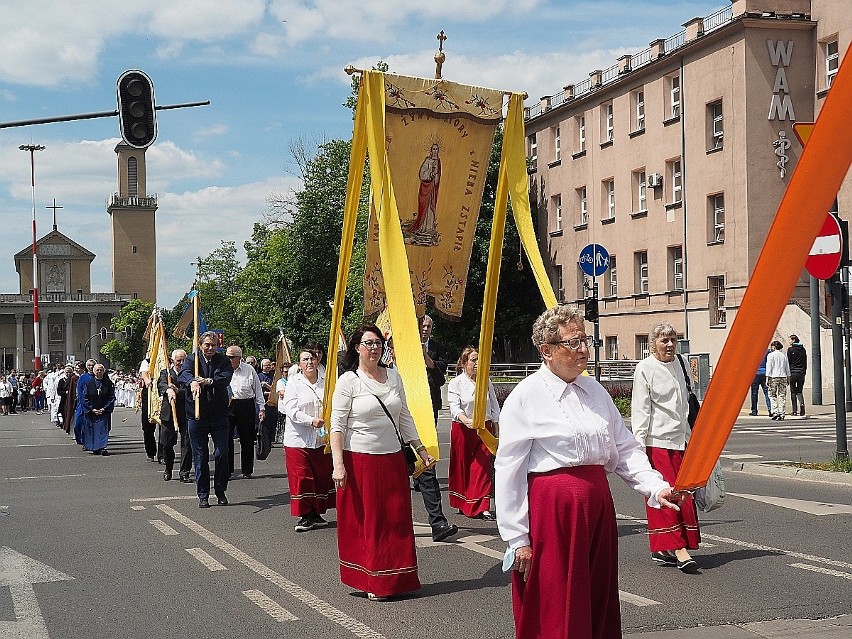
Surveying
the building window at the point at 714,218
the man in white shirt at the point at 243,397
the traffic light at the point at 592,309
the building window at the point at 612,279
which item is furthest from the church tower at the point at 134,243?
the man in white shirt at the point at 243,397

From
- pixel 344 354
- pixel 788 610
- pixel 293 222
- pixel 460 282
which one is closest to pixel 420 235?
pixel 460 282

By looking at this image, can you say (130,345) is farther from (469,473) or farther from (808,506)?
(808,506)

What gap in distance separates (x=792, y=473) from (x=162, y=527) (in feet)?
26.4

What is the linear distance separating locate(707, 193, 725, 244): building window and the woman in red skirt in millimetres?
30950

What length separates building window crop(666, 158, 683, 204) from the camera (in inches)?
1609

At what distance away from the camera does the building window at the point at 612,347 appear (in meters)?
45.9

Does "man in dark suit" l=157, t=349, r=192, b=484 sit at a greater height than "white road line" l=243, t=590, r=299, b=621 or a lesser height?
greater

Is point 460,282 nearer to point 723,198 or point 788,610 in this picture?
point 788,610

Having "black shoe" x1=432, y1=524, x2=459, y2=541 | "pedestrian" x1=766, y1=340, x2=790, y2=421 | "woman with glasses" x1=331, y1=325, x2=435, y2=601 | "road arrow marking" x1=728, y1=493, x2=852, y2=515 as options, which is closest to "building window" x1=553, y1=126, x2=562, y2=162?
"pedestrian" x1=766, y1=340, x2=790, y2=421

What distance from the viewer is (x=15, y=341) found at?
133875 mm

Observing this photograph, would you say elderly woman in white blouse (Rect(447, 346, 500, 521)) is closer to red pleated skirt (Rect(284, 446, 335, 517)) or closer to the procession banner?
red pleated skirt (Rect(284, 446, 335, 517))

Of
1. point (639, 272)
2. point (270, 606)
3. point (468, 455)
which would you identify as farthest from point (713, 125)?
point (270, 606)

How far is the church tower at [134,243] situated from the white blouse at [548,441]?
135 m

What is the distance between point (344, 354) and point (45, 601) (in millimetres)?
2828
